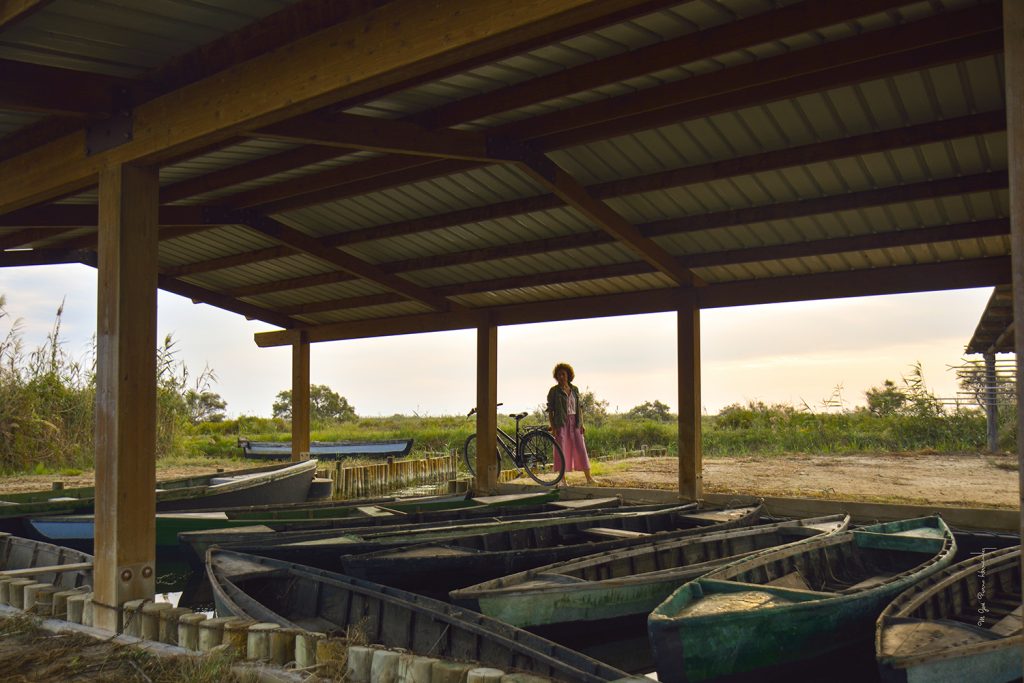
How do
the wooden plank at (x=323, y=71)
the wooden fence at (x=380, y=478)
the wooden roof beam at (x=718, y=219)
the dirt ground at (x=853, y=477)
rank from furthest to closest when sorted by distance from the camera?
the wooden fence at (x=380, y=478) < the dirt ground at (x=853, y=477) < the wooden roof beam at (x=718, y=219) < the wooden plank at (x=323, y=71)

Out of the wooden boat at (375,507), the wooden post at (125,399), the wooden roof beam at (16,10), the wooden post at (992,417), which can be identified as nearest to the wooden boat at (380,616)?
the wooden post at (125,399)

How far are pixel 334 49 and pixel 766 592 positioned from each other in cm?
369

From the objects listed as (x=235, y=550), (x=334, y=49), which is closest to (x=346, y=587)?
(x=235, y=550)

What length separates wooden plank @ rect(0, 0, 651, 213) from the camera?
3514 mm

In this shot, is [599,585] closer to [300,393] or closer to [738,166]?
[738,166]

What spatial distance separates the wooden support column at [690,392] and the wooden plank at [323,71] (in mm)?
5897

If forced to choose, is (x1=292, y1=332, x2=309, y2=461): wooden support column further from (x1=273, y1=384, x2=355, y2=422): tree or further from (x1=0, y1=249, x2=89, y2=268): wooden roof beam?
(x1=273, y1=384, x2=355, y2=422): tree

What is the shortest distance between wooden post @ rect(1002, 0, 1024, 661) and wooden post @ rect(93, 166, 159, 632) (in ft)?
14.7

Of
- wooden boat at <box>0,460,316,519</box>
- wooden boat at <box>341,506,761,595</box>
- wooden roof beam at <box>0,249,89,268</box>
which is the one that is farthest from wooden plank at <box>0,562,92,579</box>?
wooden roof beam at <box>0,249,89,268</box>

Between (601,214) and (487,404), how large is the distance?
4569 mm

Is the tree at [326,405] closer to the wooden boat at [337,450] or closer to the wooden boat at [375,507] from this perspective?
the wooden boat at [337,450]

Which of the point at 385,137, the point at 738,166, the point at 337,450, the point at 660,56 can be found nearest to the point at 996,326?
the point at 738,166

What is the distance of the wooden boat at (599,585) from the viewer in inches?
182

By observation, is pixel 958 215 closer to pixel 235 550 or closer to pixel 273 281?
pixel 235 550
